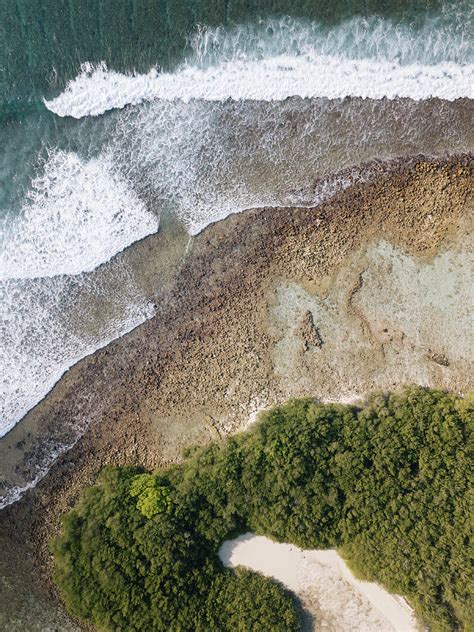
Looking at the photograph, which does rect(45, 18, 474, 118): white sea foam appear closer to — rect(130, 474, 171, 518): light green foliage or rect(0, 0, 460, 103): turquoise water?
rect(0, 0, 460, 103): turquoise water

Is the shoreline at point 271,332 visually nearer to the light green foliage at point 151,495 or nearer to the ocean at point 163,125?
the light green foliage at point 151,495

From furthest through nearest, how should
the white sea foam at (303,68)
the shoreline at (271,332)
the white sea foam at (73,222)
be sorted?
the white sea foam at (73,222) → the white sea foam at (303,68) → the shoreline at (271,332)

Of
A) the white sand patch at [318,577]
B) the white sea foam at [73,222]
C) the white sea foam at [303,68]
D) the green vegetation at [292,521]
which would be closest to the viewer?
the green vegetation at [292,521]

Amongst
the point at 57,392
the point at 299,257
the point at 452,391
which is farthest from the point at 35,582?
the point at 452,391

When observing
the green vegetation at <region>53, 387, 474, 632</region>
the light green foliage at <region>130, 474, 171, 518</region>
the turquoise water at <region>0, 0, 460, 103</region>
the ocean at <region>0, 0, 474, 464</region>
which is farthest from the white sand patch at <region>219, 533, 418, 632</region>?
the turquoise water at <region>0, 0, 460, 103</region>

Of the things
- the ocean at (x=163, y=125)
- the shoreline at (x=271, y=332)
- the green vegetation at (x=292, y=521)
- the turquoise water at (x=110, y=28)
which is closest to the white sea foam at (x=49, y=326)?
the ocean at (x=163, y=125)

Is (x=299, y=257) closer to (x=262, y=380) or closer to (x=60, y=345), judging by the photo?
(x=262, y=380)

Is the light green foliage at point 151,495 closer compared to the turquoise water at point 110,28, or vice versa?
the light green foliage at point 151,495
